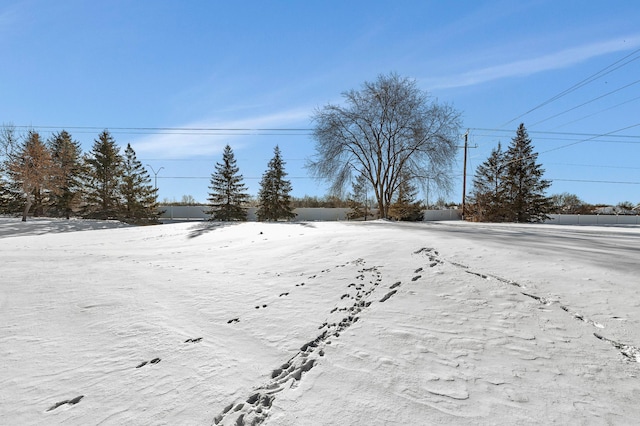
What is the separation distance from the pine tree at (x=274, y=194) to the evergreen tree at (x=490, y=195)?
18473mm

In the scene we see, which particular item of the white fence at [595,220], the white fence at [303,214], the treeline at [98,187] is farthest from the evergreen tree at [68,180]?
the white fence at [595,220]

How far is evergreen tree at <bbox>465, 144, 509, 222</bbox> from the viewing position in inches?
1222

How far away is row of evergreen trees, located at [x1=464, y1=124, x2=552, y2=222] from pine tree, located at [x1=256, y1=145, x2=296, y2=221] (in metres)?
18.7

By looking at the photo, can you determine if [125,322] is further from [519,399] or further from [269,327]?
[519,399]

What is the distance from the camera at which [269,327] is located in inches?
141

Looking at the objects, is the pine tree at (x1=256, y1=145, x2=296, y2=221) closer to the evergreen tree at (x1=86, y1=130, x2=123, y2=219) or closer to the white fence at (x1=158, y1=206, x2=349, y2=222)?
the white fence at (x1=158, y1=206, x2=349, y2=222)

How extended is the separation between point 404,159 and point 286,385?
67.6ft

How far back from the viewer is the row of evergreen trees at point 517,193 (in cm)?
3072

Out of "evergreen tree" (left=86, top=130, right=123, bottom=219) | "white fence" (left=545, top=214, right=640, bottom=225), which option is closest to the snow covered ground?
"evergreen tree" (left=86, top=130, right=123, bottom=219)

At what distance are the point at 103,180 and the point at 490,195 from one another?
36.0m

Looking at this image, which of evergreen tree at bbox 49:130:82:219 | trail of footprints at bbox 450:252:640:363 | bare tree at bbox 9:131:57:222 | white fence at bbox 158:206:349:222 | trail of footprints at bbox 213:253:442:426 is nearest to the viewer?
trail of footprints at bbox 213:253:442:426

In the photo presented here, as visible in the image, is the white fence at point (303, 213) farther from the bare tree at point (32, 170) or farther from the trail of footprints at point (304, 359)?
the trail of footprints at point (304, 359)

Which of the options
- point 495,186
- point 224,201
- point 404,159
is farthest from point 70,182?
point 495,186

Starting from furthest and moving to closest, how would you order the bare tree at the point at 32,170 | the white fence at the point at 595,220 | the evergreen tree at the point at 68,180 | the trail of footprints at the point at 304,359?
the white fence at the point at 595,220 < the evergreen tree at the point at 68,180 < the bare tree at the point at 32,170 < the trail of footprints at the point at 304,359
